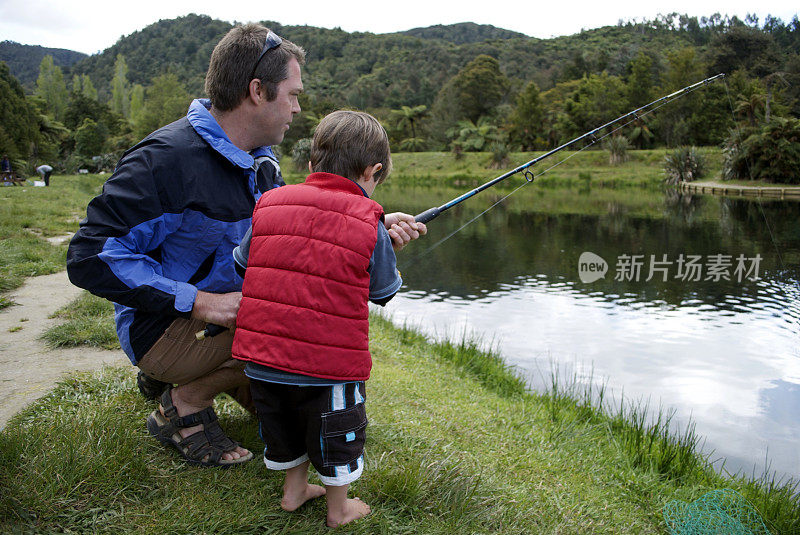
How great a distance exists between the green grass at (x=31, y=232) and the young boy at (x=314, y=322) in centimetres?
307

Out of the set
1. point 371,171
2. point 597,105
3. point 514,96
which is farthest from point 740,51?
point 371,171

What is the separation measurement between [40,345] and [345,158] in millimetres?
2251

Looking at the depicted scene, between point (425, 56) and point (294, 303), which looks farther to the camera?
point (425, 56)

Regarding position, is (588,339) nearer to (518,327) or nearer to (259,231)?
(518,327)

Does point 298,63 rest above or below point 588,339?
above

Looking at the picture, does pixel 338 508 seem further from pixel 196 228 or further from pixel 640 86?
pixel 640 86

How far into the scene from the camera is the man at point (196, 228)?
72.2 inches

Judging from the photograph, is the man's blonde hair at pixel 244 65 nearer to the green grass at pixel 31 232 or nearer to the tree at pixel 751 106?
the green grass at pixel 31 232

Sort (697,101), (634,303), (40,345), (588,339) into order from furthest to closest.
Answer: (697,101), (634,303), (588,339), (40,345)

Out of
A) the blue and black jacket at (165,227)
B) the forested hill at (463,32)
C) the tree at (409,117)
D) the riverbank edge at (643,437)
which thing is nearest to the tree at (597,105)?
the tree at (409,117)

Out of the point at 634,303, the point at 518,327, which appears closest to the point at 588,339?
the point at 518,327

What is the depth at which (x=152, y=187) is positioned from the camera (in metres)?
1.87

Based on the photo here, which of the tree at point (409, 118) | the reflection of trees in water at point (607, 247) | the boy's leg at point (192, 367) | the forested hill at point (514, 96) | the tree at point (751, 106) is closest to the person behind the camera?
the boy's leg at point (192, 367)

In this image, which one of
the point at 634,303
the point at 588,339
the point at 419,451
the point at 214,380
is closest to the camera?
the point at 214,380
